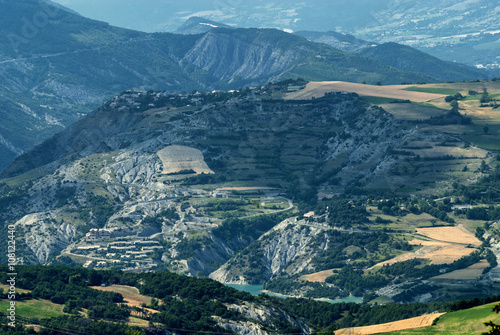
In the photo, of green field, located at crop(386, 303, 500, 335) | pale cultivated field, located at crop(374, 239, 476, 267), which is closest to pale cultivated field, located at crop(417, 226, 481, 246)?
pale cultivated field, located at crop(374, 239, 476, 267)

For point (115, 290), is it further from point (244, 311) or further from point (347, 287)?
point (347, 287)

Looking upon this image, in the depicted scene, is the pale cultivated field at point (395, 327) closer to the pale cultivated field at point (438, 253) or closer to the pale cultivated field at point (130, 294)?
the pale cultivated field at point (130, 294)

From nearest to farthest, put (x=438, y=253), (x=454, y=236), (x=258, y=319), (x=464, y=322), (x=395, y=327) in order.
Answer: (x=464, y=322)
(x=395, y=327)
(x=258, y=319)
(x=438, y=253)
(x=454, y=236)

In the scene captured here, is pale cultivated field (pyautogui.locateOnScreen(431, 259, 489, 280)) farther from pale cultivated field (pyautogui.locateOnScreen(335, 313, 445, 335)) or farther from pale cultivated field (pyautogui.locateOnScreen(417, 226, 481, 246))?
pale cultivated field (pyautogui.locateOnScreen(335, 313, 445, 335))

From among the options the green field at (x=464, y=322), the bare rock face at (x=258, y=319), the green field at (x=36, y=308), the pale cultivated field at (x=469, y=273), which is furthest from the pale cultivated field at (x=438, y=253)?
the green field at (x=36, y=308)

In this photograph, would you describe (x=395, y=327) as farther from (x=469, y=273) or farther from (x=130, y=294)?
(x=469, y=273)

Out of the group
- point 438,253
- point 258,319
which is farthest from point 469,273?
point 258,319
